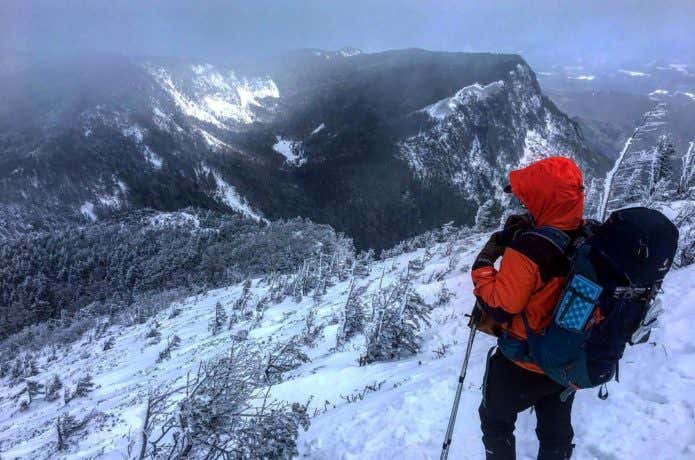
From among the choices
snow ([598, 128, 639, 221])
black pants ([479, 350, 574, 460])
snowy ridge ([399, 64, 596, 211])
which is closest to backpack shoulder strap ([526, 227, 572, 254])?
black pants ([479, 350, 574, 460])

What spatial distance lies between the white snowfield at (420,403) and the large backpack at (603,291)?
1945 mm

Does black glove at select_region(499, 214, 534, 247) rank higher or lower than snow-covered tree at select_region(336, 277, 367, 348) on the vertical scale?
higher

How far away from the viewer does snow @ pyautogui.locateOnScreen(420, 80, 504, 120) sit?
184375 mm

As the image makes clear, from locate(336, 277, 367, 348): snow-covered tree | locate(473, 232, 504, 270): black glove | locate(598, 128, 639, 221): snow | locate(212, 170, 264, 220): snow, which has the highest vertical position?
locate(473, 232, 504, 270): black glove

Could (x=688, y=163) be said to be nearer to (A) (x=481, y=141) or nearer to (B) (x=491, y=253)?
(B) (x=491, y=253)

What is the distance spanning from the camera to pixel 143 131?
165 meters

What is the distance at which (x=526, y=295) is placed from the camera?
8.95 ft

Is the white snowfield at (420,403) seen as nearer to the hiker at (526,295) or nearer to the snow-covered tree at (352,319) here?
the snow-covered tree at (352,319)

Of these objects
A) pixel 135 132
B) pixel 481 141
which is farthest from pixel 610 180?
pixel 135 132

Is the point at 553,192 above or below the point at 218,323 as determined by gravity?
above

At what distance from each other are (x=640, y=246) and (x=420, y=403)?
3852 mm

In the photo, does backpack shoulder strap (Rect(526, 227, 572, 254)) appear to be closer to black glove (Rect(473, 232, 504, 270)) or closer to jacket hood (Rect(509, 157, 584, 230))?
jacket hood (Rect(509, 157, 584, 230))

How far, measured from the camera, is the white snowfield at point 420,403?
4.27 m

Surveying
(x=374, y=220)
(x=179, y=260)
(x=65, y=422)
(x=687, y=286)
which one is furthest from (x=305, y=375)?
(x=374, y=220)
